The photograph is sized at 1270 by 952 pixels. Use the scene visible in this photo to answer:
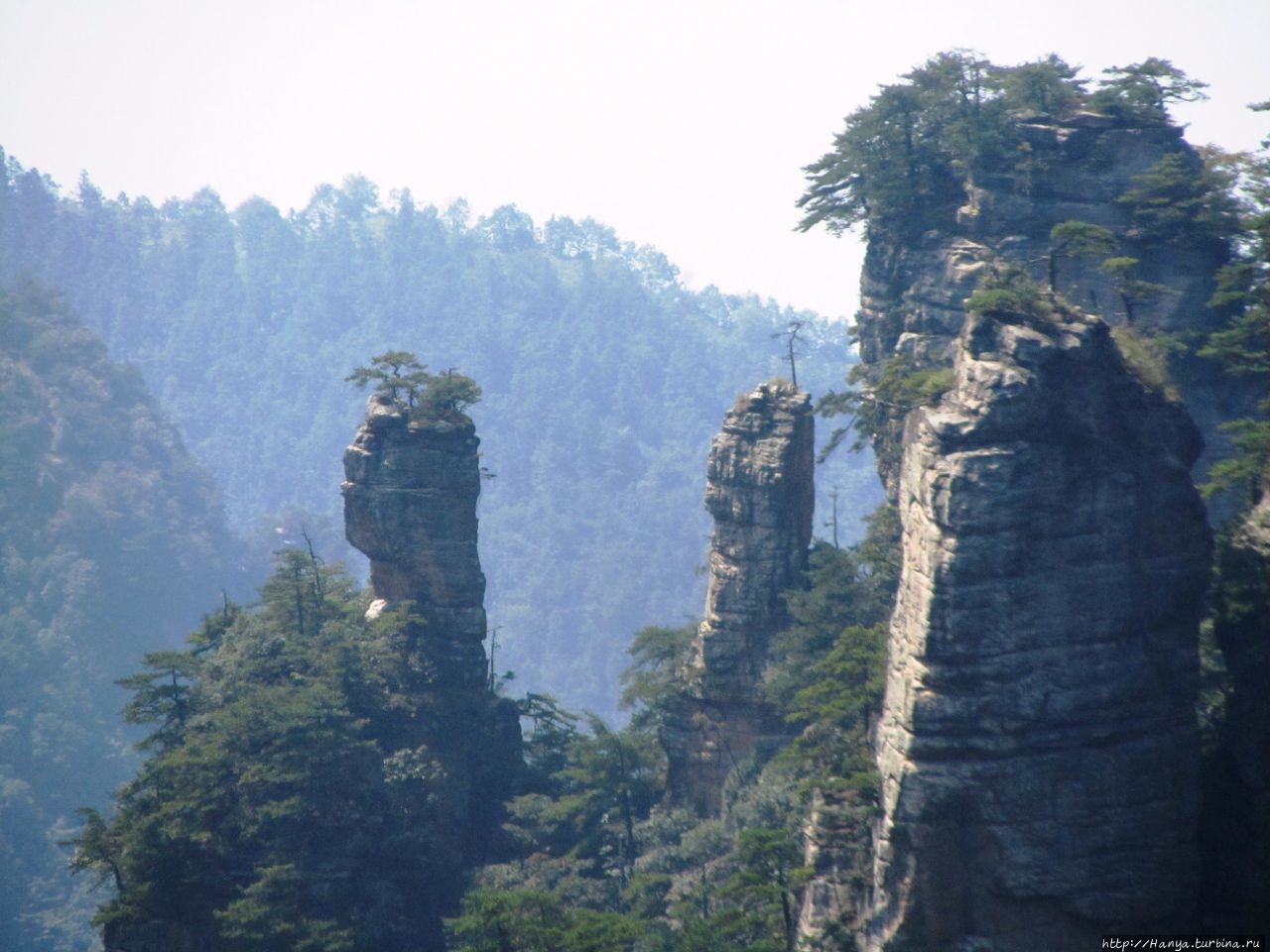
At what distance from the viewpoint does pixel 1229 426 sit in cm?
2909

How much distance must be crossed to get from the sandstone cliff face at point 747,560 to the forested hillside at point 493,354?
3517 inches

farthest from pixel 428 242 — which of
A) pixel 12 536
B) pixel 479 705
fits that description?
pixel 479 705

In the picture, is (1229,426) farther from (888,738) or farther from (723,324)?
(723,324)

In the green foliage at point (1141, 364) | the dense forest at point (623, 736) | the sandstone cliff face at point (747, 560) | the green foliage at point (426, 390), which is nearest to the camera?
the green foliage at point (1141, 364)

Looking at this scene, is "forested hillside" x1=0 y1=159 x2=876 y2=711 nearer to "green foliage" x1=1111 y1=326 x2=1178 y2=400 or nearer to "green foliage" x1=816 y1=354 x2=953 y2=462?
"green foliage" x1=816 y1=354 x2=953 y2=462

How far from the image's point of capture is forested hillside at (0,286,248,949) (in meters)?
74.4

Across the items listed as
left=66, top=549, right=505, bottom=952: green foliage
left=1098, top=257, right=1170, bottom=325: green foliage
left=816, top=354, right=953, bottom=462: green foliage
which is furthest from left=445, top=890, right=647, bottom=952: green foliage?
left=1098, top=257, right=1170, bottom=325: green foliage

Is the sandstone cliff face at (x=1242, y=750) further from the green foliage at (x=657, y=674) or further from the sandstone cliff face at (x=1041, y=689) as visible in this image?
the green foliage at (x=657, y=674)

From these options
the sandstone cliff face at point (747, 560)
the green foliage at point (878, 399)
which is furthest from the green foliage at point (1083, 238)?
the sandstone cliff face at point (747, 560)

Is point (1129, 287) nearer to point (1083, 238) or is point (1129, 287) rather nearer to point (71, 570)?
point (1083, 238)

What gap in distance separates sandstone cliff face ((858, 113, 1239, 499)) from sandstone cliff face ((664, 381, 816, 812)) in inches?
117

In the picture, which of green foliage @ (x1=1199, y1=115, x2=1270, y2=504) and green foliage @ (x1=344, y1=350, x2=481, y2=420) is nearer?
green foliage @ (x1=1199, y1=115, x2=1270, y2=504)

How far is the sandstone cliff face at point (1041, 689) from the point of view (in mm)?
23875

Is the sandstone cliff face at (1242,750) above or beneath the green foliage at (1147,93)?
beneath
